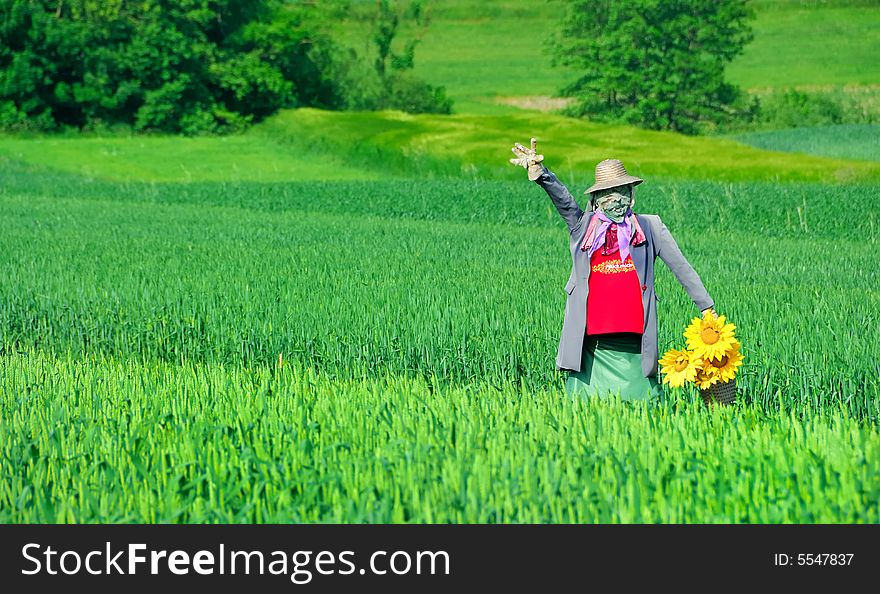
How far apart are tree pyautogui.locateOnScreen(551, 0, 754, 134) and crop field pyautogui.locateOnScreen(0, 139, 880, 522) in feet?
129

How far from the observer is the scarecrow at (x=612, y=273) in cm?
567

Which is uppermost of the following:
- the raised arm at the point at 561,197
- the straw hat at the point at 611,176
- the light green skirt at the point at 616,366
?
the straw hat at the point at 611,176

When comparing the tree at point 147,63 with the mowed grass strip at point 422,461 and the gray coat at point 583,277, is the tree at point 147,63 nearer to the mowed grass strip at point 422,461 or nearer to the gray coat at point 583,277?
the mowed grass strip at point 422,461

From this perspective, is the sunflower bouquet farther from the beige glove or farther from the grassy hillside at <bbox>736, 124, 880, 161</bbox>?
the grassy hillside at <bbox>736, 124, 880, 161</bbox>

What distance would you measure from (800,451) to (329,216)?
1641 centimetres

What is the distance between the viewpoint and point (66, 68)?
45.9 meters

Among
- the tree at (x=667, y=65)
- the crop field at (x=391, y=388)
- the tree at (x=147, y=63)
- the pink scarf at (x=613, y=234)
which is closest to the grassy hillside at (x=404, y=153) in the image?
the tree at (x=147, y=63)

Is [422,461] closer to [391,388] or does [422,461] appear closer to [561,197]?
[561,197]

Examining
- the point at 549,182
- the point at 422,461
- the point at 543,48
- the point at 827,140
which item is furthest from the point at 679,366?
the point at 543,48

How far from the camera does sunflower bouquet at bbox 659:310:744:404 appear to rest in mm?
5672

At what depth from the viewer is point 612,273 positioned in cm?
573

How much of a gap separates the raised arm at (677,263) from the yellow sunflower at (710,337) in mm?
110

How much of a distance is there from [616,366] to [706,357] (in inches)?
17.4
